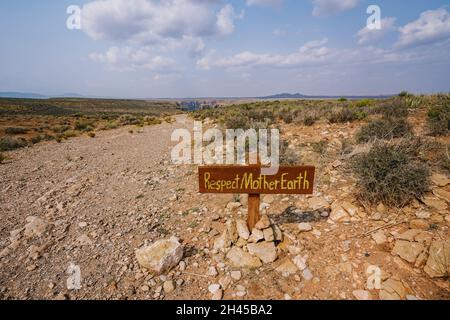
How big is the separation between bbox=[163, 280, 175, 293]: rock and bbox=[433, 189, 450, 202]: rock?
13.1 feet

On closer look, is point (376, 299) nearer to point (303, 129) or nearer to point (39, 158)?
point (303, 129)

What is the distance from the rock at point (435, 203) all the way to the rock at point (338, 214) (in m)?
1.11

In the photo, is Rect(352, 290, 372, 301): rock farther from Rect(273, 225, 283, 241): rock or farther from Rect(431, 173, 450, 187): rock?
Rect(431, 173, 450, 187): rock

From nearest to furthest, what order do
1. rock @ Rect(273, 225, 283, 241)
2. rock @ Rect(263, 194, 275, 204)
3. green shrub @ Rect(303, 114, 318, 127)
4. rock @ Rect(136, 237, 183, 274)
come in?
rock @ Rect(136, 237, 183, 274) → rock @ Rect(273, 225, 283, 241) → rock @ Rect(263, 194, 275, 204) → green shrub @ Rect(303, 114, 318, 127)

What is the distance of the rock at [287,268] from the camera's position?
305 centimetres

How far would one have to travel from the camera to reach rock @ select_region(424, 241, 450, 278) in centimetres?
269

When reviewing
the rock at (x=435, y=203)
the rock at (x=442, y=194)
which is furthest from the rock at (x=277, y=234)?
the rock at (x=442, y=194)

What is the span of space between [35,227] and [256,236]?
12.4ft

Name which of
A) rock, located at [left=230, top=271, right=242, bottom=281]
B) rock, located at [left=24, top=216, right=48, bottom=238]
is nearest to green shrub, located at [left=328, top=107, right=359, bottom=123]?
rock, located at [left=230, top=271, right=242, bottom=281]

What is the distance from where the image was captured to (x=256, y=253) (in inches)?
131

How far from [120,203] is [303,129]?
6437mm

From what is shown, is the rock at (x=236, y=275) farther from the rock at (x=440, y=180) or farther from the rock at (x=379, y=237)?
the rock at (x=440, y=180)
